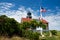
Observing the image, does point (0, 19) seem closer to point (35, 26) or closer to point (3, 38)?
point (3, 38)

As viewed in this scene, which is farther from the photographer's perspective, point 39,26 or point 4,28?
point 39,26

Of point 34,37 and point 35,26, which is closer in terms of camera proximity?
point 34,37

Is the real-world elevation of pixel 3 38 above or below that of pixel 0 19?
below

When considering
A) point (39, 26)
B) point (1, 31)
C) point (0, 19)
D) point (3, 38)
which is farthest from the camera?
point (39, 26)

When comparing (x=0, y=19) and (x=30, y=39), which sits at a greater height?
(x=0, y=19)

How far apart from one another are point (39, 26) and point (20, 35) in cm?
3077

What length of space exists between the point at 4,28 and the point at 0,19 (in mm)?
848

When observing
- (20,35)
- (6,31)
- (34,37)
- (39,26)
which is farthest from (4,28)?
(39,26)

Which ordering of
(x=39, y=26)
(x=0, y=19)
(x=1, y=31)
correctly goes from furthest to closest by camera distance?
(x=39, y=26)
(x=0, y=19)
(x=1, y=31)

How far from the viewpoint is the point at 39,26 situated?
4575 cm

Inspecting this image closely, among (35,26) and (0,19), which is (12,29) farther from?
(35,26)

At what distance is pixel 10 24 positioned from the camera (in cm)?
1605

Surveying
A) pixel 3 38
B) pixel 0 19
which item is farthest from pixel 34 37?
pixel 3 38

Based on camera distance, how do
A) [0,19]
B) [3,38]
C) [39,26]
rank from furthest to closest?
[39,26], [0,19], [3,38]
